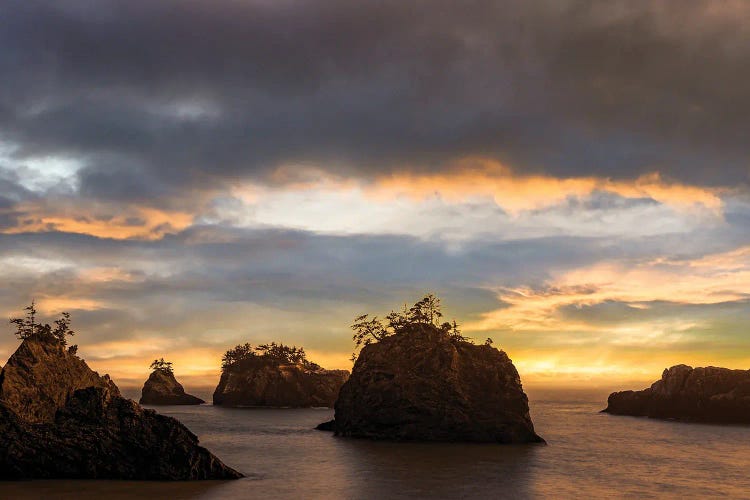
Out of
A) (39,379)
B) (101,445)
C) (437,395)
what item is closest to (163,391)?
(39,379)

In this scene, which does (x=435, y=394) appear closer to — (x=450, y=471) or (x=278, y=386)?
(x=450, y=471)

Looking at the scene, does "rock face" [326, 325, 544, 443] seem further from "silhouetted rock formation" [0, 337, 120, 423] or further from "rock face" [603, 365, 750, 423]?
"rock face" [603, 365, 750, 423]

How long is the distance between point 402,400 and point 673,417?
8210cm

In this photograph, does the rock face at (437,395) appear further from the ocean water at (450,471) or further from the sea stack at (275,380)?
the sea stack at (275,380)

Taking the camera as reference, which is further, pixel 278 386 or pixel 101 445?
pixel 278 386

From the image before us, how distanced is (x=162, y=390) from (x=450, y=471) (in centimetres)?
14773

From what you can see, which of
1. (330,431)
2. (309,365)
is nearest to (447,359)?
(330,431)

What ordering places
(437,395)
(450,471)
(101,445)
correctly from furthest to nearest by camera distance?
(437,395), (450,471), (101,445)

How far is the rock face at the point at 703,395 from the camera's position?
406 feet

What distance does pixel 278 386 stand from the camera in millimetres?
172625

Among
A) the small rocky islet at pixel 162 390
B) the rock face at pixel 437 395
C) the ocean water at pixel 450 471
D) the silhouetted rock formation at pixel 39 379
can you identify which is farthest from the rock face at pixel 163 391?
the rock face at pixel 437 395

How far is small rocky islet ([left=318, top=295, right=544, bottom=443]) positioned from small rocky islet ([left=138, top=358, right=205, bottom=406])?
368 feet

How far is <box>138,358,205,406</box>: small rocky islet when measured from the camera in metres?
178

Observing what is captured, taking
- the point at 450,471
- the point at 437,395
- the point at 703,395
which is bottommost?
the point at 450,471
